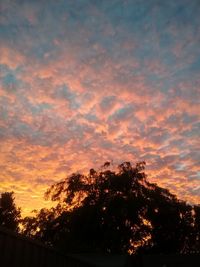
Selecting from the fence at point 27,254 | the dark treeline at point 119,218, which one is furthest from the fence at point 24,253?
the dark treeline at point 119,218

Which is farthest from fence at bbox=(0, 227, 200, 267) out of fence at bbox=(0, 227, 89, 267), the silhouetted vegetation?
the silhouetted vegetation

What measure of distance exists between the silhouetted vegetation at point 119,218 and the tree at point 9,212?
1374 centimetres

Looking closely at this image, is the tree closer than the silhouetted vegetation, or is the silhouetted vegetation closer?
the silhouetted vegetation

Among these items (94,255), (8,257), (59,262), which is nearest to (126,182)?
(94,255)

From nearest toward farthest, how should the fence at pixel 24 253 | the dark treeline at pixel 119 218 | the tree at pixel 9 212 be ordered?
the fence at pixel 24 253, the dark treeline at pixel 119 218, the tree at pixel 9 212

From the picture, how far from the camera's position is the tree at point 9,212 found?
55844 millimetres

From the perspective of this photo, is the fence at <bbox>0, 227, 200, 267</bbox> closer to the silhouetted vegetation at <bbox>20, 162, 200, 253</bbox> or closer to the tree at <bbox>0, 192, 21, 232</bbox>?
the silhouetted vegetation at <bbox>20, 162, 200, 253</bbox>

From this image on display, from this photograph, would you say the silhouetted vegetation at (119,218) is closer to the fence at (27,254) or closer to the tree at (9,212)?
the tree at (9,212)

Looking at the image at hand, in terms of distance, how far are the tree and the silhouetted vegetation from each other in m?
13.7

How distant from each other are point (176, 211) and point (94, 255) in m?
18.9

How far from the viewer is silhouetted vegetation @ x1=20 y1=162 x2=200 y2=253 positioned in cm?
3991

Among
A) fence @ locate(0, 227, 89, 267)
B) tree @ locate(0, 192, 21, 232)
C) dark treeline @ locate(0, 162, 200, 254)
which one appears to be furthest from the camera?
tree @ locate(0, 192, 21, 232)

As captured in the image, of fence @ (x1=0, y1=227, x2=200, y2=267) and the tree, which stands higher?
the tree

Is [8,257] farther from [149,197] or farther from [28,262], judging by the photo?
[149,197]
